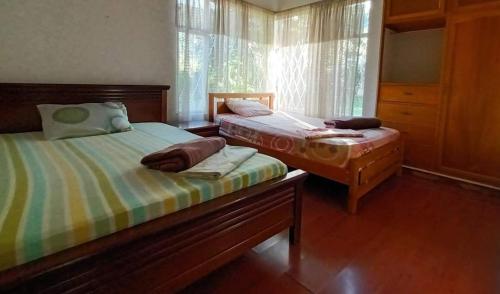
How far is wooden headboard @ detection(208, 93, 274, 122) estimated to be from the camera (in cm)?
357

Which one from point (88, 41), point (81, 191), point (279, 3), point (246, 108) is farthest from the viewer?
point (279, 3)

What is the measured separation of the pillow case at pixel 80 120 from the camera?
212 cm

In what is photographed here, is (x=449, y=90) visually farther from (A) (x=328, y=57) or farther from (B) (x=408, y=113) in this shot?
(A) (x=328, y=57)

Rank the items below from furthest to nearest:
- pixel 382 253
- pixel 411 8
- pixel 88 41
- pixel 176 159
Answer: pixel 411 8, pixel 88 41, pixel 382 253, pixel 176 159

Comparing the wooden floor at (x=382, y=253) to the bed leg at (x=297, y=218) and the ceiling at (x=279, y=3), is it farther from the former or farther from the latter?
the ceiling at (x=279, y=3)

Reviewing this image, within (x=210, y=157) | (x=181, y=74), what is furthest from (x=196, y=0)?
(x=210, y=157)

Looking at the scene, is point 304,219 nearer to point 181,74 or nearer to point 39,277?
point 39,277

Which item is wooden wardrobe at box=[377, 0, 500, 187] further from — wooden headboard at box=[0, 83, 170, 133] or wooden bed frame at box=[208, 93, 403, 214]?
wooden headboard at box=[0, 83, 170, 133]

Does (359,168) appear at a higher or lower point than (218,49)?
lower

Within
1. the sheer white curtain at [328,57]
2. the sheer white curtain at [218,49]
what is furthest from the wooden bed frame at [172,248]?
the sheer white curtain at [328,57]

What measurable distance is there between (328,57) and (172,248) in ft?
11.1

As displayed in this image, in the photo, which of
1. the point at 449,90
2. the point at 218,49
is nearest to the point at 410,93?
the point at 449,90

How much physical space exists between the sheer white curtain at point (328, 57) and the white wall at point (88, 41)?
5.94 ft

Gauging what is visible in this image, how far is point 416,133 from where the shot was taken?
10.3 feet
